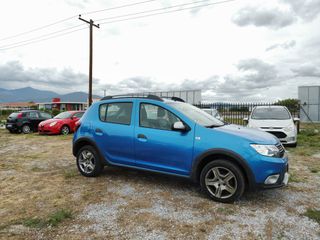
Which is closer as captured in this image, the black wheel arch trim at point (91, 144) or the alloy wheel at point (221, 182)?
the alloy wheel at point (221, 182)

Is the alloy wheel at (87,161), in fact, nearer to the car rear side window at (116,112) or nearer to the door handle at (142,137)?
the car rear side window at (116,112)

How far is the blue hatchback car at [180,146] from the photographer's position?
3.83m

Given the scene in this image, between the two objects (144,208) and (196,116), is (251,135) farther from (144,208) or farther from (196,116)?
(144,208)

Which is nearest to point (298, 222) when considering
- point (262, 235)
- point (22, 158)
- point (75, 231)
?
point (262, 235)

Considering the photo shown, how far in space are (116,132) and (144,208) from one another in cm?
164

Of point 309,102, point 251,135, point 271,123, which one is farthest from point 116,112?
point 309,102

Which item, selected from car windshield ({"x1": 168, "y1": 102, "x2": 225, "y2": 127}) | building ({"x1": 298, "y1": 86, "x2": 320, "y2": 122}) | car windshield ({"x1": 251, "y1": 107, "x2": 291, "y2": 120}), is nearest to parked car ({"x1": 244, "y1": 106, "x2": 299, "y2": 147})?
car windshield ({"x1": 251, "y1": 107, "x2": 291, "y2": 120})

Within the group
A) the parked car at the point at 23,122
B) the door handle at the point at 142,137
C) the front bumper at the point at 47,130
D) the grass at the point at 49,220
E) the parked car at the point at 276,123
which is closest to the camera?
the grass at the point at 49,220

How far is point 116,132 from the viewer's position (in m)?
4.92

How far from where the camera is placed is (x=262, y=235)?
3070 mm

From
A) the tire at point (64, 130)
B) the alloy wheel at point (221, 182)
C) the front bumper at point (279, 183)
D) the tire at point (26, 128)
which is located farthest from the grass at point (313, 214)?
the tire at point (26, 128)

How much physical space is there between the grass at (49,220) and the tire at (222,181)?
6.84 ft

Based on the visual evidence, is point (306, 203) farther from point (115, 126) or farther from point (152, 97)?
point (115, 126)

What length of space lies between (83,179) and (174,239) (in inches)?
116
